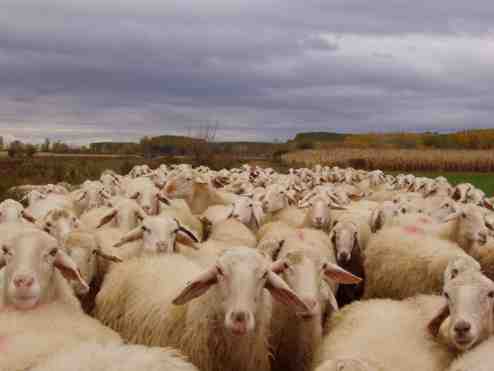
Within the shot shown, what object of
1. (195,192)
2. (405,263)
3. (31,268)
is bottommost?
(405,263)

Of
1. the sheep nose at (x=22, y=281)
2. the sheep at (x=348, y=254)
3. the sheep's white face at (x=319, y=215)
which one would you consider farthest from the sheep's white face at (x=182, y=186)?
the sheep nose at (x=22, y=281)

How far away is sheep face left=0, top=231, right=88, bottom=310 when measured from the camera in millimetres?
4016

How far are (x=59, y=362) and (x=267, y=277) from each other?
158 cm

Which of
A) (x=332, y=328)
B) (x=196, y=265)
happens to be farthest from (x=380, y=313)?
(x=196, y=265)

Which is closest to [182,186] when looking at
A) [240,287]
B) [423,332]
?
[423,332]

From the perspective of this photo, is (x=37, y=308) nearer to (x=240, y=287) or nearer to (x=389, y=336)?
(x=240, y=287)

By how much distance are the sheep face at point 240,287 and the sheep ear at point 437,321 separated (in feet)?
3.43

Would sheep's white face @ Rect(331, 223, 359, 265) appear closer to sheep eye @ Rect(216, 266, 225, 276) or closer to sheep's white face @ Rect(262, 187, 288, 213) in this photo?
sheep's white face @ Rect(262, 187, 288, 213)

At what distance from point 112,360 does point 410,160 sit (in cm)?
4570

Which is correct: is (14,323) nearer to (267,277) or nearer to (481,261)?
(267,277)

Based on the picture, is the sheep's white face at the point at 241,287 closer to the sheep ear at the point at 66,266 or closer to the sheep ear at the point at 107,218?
the sheep ear at the point at 66,266

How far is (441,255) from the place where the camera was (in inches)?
245

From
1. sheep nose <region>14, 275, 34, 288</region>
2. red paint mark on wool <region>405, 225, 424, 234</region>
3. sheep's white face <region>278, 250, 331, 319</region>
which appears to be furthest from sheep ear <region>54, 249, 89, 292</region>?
red paint mark on wool <region>405, 225, 424, 234</region>

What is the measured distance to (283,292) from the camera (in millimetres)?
4074
